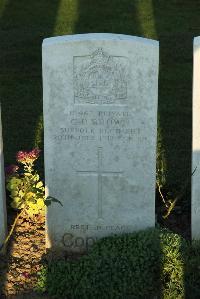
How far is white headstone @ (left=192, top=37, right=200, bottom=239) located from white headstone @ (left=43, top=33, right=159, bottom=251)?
0.28 m

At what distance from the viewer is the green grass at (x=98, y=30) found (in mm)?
6945

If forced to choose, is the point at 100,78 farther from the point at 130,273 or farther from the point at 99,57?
the point at 130,273

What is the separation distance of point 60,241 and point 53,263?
344 mm

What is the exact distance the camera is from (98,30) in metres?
11.3

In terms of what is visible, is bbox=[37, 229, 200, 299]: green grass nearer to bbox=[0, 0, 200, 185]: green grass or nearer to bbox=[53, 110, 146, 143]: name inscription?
bbox=[53, 110, 146, 143]: name inscription

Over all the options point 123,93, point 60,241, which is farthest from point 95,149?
point 60,241

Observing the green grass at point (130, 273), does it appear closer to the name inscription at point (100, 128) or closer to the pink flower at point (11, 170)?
the name inscription at point (100, 128)

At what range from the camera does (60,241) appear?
4809 mm

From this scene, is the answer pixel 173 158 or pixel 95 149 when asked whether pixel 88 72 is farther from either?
pixel 173 158

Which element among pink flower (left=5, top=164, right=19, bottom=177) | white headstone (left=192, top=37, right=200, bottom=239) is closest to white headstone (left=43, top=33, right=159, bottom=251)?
white headstone (left=192, top=37, right=200, bottom=239)

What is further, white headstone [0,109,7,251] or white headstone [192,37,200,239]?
white headstone [0,109,7,251]

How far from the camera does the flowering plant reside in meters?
4.90

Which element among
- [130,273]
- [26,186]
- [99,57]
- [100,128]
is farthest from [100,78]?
[130,273]

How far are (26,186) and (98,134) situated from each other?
0.82 m
